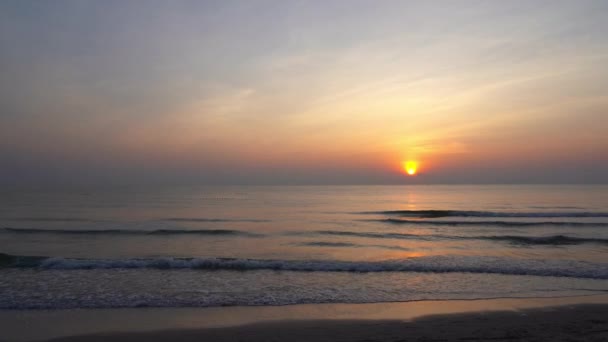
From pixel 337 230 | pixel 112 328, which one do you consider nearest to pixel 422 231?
pixel 337 230

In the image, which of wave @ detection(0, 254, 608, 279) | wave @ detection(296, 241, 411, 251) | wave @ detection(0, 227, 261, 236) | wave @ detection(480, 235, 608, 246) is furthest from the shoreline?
wave @ detection(0, 227, 261, 236)

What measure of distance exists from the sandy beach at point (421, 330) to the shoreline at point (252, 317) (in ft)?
0.07

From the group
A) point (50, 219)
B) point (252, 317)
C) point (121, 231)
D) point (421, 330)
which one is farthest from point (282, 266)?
point (50, 219)

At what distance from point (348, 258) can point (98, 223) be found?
21.9m

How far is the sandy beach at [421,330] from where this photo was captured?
7.23 metres

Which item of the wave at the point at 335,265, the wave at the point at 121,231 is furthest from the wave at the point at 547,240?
the wave at the point at 121,231

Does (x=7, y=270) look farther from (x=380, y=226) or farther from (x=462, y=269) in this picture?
(x=380, y=226)

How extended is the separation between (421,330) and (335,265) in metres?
6.82

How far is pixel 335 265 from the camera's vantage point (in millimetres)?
14367

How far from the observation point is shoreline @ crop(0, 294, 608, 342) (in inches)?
302

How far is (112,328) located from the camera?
793 cm

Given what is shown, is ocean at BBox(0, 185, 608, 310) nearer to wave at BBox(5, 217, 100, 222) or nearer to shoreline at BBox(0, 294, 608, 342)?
shoreline at BBox(0, 294, 608, 342)

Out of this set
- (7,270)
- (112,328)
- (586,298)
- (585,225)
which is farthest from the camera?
(585,225)

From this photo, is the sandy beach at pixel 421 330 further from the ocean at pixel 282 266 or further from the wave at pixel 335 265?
the wave at pixel 335 265
